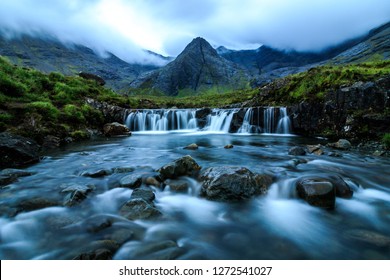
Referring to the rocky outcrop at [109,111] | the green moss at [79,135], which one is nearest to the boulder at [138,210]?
the green moss at [79,135]

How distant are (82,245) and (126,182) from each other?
309 cm

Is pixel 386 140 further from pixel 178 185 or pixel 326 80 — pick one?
pixel 178 185

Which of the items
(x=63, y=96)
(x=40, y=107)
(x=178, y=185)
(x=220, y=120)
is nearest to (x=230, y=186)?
(x=178, y=185)

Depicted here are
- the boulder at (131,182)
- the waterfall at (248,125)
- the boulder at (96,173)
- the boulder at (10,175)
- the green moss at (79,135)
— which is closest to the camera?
the boulder at (131,182)

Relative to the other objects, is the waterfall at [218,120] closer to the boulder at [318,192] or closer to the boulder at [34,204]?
the boulder at [318,192]

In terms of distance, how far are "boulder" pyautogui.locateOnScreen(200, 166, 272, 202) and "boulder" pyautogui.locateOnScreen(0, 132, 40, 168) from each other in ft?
27.0

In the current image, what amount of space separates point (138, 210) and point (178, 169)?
8.82 ft

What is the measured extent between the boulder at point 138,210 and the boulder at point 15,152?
22.7 feet

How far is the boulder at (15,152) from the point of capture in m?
9.65

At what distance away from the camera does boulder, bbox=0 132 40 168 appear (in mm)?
9648

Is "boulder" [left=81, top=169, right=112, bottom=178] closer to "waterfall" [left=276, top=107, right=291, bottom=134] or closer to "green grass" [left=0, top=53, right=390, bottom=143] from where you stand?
"green grass" [left=0, top=53, right=390, bottom=143]

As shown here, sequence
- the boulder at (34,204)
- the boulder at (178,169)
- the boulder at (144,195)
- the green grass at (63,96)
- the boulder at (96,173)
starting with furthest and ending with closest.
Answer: the green grass at (63,96) → the boulder at (96,173) → the boulder at (178,169) → the boulder at (144,195) → the boulder at (34,204)

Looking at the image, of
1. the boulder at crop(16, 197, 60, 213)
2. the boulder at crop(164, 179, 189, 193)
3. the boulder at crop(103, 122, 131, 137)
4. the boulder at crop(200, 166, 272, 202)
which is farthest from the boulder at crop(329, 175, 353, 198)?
the boulder at crop(103, 122, 131, 137)

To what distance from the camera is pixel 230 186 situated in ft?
21.6
